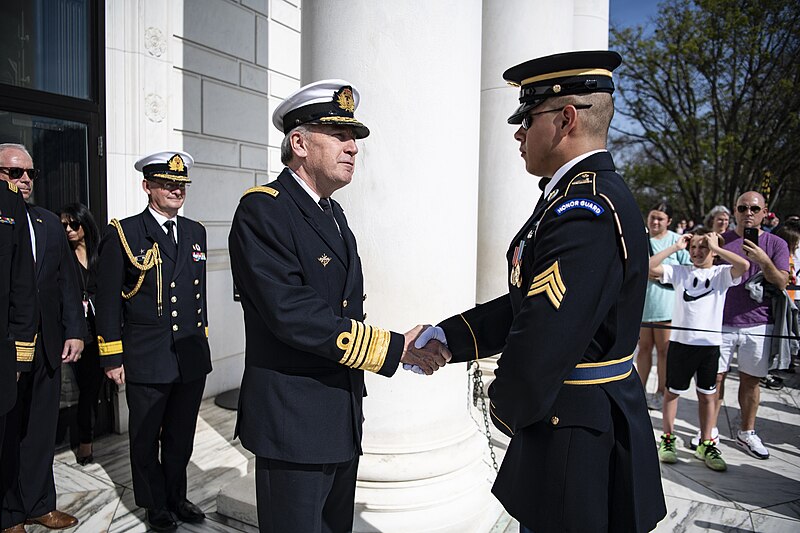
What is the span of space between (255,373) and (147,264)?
1.70 m

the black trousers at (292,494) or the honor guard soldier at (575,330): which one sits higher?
the honor guard soldier at (575,330)

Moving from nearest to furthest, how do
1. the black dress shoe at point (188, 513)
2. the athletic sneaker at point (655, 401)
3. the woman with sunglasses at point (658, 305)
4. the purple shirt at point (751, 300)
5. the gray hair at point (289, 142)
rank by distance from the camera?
the gray hair at point (289, 142)
the black dress shoe at point (188, 513)
the purple shirt at point (751, 300)
the woman with sunglasses at point (658, 305)
the athletic sneaker at point (655, 401)

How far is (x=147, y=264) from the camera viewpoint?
3.65 metres

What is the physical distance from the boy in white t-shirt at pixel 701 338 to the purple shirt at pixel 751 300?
0.46m

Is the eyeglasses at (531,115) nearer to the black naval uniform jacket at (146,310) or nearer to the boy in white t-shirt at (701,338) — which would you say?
the black naval uniform jacket at (146,310)

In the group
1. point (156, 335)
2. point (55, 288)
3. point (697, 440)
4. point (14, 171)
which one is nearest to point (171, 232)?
point (156, 335)

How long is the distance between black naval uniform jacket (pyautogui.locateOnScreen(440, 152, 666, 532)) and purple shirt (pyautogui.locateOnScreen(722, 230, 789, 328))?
12.7 ft

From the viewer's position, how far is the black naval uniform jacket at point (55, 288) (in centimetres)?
362

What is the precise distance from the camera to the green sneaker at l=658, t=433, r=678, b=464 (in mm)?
4836

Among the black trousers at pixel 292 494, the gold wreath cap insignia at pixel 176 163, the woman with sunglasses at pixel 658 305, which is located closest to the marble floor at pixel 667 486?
the woman with sunglasses at pixel 658 305

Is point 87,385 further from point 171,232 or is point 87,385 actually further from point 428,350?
point 428,350

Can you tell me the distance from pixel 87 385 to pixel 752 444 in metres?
5.46

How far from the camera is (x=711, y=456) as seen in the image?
4777 mm

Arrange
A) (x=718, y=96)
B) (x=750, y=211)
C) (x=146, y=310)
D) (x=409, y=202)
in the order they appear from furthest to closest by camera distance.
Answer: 1. (x=718, y=96)
2. (x=750, y=211)
3. (x=146, y=310)
4. (x=409, y=202)
